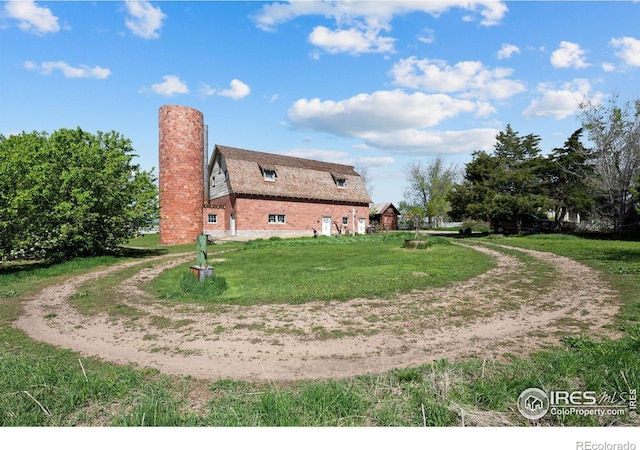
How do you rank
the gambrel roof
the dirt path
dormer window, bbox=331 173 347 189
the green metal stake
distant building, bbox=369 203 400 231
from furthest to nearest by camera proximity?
the gambrel roof, distant building, bbox=369 203 400 231, dormer window, bbox=331 173 347 189, the green metal stake, the dirt path

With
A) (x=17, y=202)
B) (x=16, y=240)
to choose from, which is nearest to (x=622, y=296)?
(x=17, y=202)

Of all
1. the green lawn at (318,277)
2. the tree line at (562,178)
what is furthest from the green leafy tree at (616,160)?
the green lawn at (318,277)

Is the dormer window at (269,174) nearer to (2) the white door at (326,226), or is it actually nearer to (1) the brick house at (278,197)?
(1) the brick house at (278,197)

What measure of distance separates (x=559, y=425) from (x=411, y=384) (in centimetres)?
144

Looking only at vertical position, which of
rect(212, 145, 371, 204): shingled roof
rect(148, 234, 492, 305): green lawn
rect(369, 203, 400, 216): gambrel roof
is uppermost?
rect(212, 145, 371, 204): shingled roof

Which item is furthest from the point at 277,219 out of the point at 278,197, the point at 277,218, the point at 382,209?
the point at 382,209

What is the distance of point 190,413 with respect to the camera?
3.71 meters

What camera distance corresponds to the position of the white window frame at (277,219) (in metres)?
32.7

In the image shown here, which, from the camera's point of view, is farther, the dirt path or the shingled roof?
the shingled roof

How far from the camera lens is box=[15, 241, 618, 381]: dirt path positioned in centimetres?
519

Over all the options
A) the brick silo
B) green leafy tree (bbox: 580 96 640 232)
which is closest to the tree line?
green leafy tree (bbox: 580 96 640 232)

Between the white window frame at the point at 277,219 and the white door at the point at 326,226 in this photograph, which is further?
the white door at the point at 326,226

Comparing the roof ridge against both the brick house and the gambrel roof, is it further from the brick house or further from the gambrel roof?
the gambrel roof
